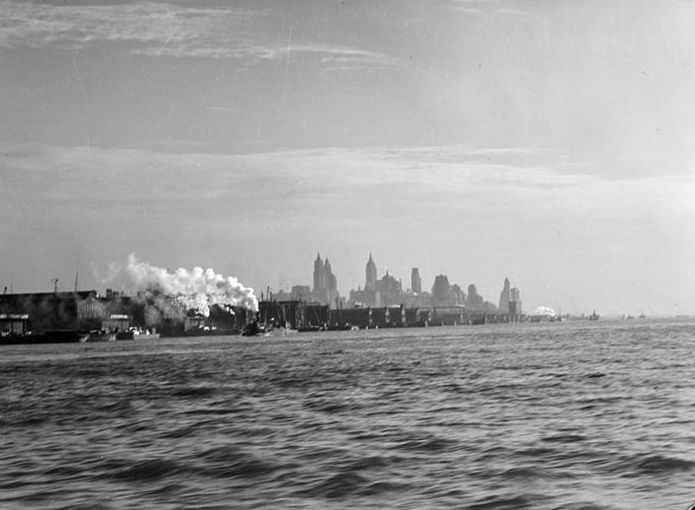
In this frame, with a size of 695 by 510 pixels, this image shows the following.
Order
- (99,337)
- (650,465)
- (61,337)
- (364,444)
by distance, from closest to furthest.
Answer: (650,465) < (364,444) < (61,337) < (99,337)

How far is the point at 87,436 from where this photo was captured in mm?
26484

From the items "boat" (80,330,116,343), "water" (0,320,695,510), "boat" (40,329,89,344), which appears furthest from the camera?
"boat" (80,330,116,343)

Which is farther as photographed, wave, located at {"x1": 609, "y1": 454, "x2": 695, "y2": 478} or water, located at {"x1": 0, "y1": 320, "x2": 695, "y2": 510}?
wave, located at {"x1": 609, "y1": 454, "x2": 695, "y2": 478}

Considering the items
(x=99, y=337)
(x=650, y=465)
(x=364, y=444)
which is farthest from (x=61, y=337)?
(x=650, y=465)

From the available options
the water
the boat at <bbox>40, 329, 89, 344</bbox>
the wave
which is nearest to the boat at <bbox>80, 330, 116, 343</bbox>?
the boat at <bbox>40, 329, 89, 344</bbox>

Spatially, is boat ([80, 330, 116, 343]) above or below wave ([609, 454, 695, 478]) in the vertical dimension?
above

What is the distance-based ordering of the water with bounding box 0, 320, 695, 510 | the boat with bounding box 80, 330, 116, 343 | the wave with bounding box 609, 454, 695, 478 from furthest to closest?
1. the boat with bounding box 80, 330, 116, 343
2. the wave with bounding box 609, 454, 695, 478
3. the water with bounding box 0, 320, 695, 510

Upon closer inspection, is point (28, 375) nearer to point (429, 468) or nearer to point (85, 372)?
point (85, 372)

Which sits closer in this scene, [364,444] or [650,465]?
[650,465]

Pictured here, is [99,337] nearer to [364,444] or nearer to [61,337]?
[61,337]

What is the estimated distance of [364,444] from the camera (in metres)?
22.3

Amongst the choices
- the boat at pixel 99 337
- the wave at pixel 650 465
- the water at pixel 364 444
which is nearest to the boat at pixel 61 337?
the boat at pixel 99 337

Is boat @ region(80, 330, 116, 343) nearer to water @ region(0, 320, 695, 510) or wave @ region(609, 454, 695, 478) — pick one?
water @ region(0, 320, 695, 510)

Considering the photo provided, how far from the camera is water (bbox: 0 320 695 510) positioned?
648 inches
